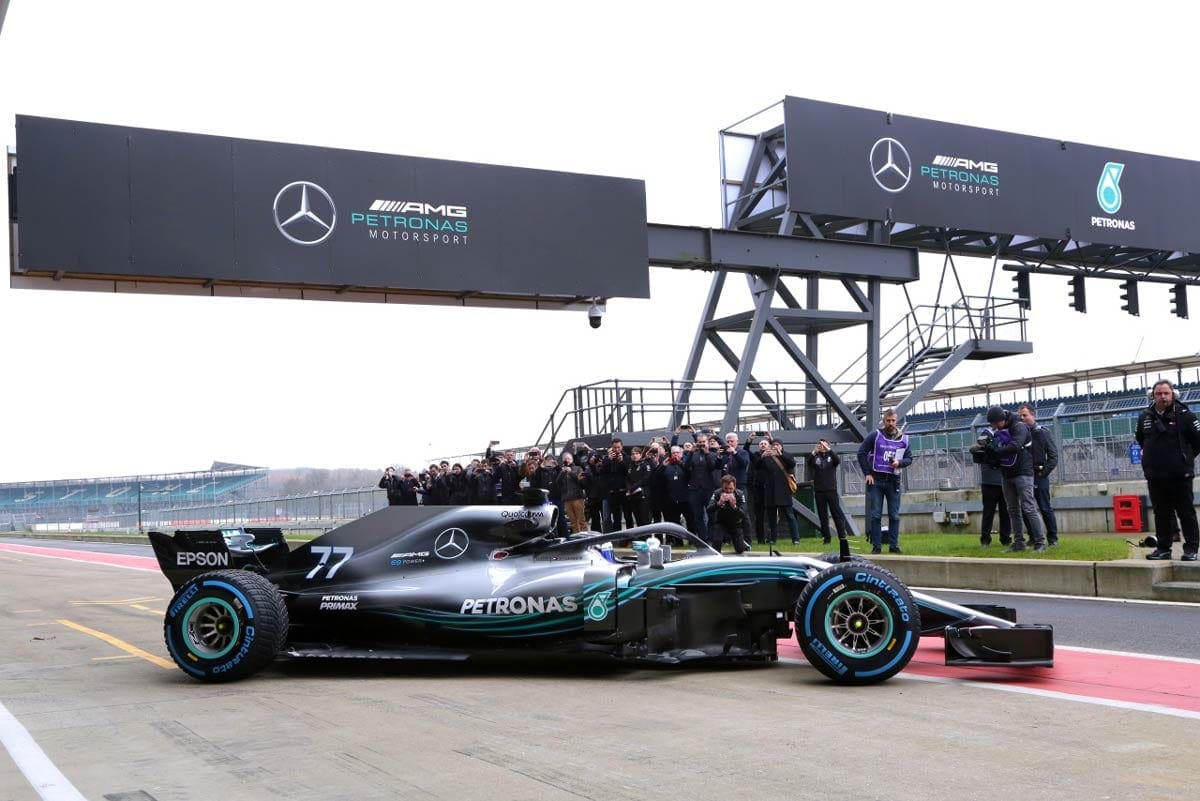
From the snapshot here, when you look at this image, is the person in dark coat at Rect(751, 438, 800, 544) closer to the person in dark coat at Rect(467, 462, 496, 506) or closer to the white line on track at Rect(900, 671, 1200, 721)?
the person in dark coat at Rect(467, 462, 496, 506)

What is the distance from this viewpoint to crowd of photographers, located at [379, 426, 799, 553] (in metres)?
19.6

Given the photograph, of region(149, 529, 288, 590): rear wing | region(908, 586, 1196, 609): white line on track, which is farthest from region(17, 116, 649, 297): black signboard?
region(149, 529, 288, 590): rear wing

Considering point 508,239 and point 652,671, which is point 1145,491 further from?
point 652,671

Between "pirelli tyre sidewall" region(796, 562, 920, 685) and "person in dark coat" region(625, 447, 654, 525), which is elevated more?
→ "person in dark coat" region(625, 447, 654, 525)

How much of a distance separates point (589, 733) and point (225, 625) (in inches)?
134

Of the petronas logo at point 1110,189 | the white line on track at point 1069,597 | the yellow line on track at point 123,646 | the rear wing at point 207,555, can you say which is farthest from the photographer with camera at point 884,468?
the petronas logo at point 1110,189

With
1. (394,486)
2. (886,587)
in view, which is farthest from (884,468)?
(394,486)

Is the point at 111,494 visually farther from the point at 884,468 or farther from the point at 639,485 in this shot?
the point at 884,468

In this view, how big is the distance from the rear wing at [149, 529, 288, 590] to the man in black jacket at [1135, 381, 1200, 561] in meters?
8.78

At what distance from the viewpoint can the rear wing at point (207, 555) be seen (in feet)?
30.3

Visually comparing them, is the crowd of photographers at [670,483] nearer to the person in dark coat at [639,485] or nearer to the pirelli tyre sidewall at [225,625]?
the person in dark coat at [639,485]

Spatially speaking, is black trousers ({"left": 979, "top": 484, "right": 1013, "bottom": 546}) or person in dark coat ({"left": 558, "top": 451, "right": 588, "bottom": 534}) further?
person in dark coat ({"left": 558, "top": 451, "right": 588, "bottom": 534})

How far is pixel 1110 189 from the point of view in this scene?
32.1 metres

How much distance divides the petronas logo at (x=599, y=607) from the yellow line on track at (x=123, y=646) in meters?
3.60
